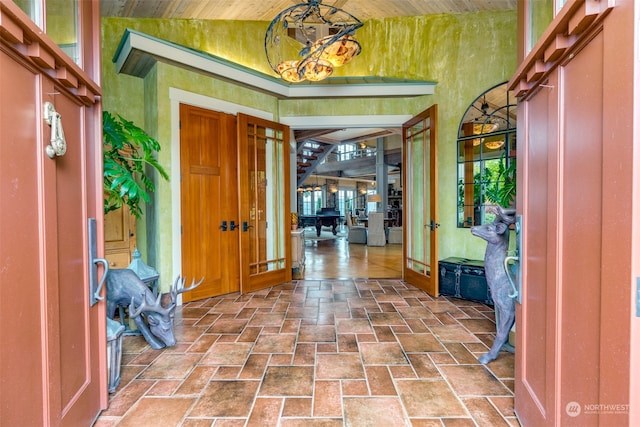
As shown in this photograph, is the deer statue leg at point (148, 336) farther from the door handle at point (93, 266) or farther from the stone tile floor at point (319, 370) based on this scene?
the door handle at point (93, 266)

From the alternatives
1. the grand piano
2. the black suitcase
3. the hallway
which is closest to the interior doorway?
the hallway

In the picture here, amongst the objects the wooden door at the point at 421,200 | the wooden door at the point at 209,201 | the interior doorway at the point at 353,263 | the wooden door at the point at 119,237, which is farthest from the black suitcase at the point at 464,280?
the wooden door at the point at 119,237

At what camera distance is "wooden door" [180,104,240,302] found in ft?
12.0

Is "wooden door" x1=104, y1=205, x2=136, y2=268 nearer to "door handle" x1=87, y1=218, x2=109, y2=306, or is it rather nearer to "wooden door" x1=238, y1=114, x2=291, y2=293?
"wooden door" x1=238, y1=114, x2=291, y2=293

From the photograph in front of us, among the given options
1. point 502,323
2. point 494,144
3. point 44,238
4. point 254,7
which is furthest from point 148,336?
point 494,144

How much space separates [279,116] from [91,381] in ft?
13.3

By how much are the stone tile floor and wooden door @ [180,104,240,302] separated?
0.58 m

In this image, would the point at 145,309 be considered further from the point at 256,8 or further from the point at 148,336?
the point at 256,8

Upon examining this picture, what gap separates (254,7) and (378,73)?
85.0 inches

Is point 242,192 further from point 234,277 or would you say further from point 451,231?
point 451,231

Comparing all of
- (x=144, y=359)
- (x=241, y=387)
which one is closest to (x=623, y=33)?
(x=241, y=387)

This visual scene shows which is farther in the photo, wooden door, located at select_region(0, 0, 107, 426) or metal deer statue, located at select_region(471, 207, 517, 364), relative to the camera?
metal deer statue, located at select_region(471, 207, 517, 364)

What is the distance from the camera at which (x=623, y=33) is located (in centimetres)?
78

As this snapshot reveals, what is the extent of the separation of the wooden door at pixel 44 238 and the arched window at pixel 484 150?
4.00m
